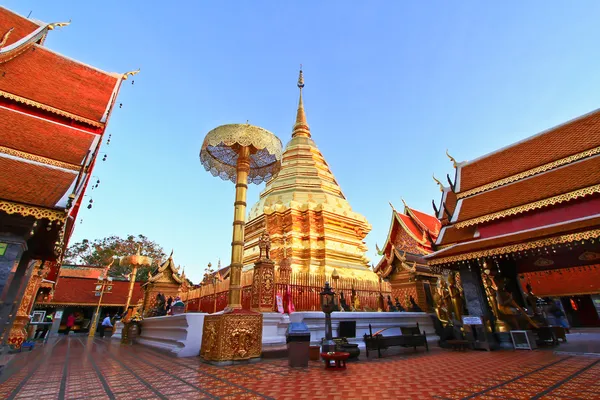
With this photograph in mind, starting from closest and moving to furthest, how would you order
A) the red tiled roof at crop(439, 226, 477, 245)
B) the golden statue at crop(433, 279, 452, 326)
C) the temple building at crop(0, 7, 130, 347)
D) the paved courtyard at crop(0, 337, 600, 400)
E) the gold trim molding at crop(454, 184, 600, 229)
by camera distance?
the paved courtyard at crop(0, 337, 600, 400), the temple building at crop(0, 7, 130, 347), the gold trim molding at crop(454, 184, 600, 229), the red tiled roof at crop(439, 226, 477, 245), the golden statue at crop(433, 279, 452, 326)

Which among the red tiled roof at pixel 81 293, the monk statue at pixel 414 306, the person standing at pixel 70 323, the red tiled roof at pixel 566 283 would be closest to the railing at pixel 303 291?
the monk statue at pixel 414 306

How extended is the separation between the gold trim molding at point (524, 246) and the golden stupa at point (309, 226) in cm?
584

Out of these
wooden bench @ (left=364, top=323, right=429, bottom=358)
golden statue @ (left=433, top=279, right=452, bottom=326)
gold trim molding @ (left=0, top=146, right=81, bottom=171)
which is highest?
gold trim molding @ (left=0, top=146, right=81, bottom=171)

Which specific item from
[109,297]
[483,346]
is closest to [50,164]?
[483,346]

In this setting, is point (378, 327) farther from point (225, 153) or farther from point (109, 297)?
point (109, 297)

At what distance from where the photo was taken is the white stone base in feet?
20.7

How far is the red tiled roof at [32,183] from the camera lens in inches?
171

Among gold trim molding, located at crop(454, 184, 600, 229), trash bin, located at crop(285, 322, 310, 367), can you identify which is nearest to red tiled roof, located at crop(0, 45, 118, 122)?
trash bin, located at crop(285, 322, 310, 367)

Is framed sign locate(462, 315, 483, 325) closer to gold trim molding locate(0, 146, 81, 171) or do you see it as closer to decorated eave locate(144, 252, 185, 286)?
gold trim molding locate(0, 146, 81, 171)

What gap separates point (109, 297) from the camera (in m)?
24.0

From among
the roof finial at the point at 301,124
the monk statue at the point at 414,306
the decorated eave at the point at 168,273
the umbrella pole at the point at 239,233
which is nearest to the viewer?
the umbrella pole at the point at 239,233

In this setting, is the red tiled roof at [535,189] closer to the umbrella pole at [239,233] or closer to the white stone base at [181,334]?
the umbrella pole at [239,233]

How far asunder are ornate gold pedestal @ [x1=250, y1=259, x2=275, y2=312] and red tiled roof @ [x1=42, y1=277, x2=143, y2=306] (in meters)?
21.8

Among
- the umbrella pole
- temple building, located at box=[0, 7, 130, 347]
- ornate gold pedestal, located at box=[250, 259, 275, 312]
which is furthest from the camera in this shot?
ornate gold pedestal, located at box=[250, 259, 275, 312]
